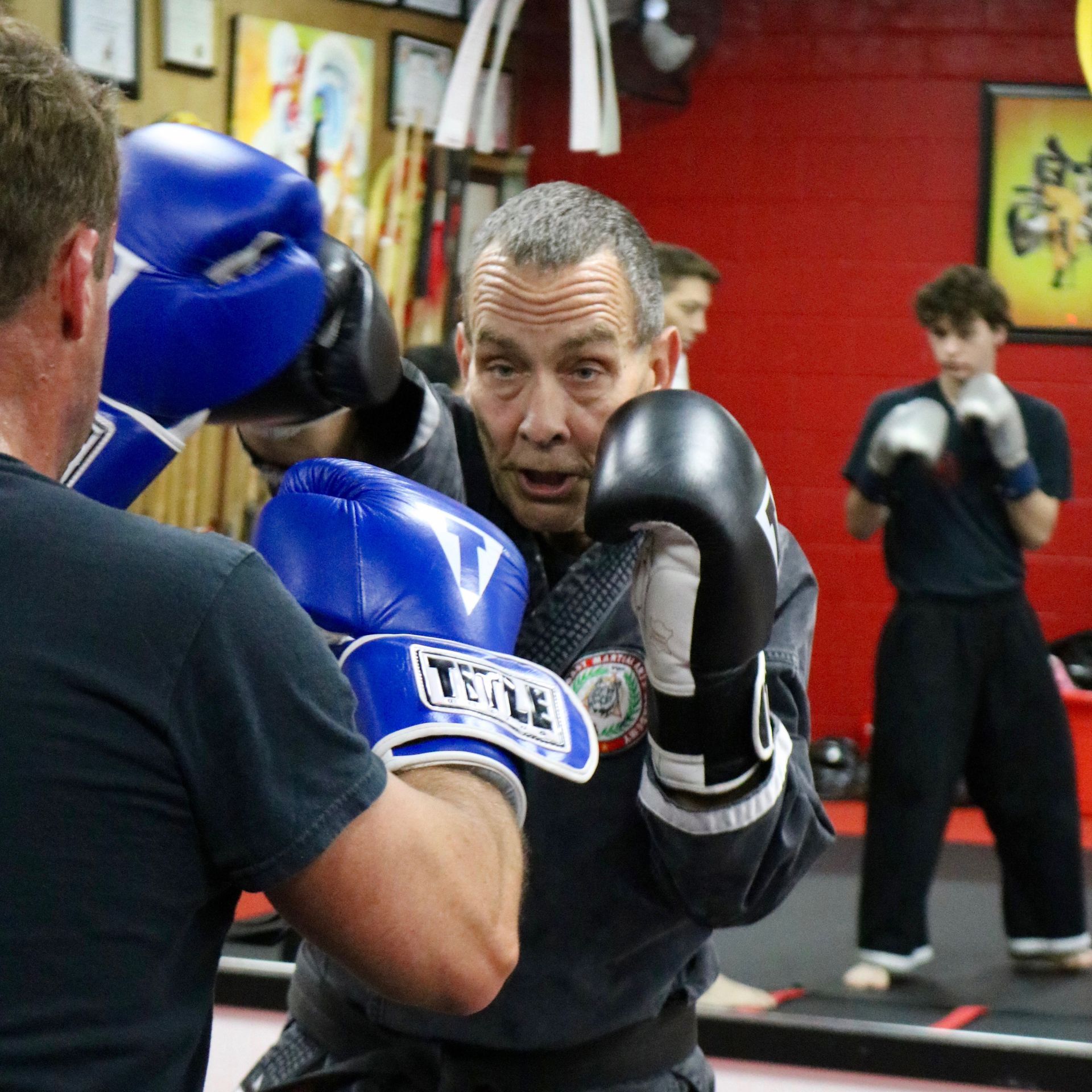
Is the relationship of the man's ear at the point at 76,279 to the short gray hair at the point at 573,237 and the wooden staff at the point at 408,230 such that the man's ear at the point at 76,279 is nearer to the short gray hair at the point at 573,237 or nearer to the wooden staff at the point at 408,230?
the short gray hair at the point at 573,237

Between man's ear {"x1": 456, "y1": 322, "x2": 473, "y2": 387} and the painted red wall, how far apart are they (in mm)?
3706

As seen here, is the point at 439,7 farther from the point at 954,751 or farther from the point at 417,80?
the point at 954,751

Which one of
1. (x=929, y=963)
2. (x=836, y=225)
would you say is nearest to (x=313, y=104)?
(x=836, y=225)

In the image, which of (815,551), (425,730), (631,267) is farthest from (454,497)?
(815,551)

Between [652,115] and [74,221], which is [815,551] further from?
[74,221]

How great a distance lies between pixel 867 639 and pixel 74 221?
4.62m

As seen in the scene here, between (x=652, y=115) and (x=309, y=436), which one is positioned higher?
(x=652, y=115)

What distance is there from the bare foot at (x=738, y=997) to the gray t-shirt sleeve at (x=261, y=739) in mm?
2486

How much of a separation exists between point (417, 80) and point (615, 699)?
12.4ft

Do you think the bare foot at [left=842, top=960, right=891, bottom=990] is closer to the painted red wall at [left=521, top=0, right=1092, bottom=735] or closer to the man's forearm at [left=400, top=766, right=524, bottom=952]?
the painted red wall at [left=521, top=0, right=1092, bottom=735]

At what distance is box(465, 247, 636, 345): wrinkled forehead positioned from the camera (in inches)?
54.0

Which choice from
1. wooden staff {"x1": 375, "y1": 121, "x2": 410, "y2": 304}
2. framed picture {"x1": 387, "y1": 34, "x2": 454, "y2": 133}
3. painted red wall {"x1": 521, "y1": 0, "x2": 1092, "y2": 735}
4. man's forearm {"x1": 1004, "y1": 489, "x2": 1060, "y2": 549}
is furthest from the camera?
painted red wall {"x1": 521, "y1": 0, "x2": 1092, "y2": 735}

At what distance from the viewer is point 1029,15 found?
16.3ft

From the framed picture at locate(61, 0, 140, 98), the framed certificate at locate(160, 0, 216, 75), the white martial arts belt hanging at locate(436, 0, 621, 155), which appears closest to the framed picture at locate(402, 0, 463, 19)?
the white martial arts belt hanging at locate(436, 0, 621, 155)
